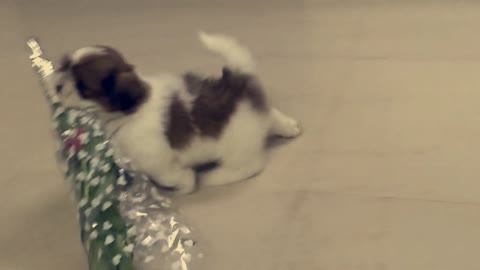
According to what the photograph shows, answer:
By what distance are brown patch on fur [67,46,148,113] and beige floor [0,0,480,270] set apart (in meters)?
0.24

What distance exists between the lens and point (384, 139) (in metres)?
1.45

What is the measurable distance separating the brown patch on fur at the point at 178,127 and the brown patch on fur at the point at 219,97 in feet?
0.05

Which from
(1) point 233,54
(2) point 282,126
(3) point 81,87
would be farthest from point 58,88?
(2) point 282,126

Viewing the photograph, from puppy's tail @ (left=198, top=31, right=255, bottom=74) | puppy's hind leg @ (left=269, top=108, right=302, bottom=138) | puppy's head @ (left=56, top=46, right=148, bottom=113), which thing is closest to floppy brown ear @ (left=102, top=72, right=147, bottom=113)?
puppy's head @ (left=56, top=46, right=148, bottom=113)

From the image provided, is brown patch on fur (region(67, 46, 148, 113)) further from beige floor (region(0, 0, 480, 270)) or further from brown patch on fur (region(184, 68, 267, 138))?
beige floor (region(0, 0, 480, 270))

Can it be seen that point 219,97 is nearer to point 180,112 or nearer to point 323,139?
point 180,112

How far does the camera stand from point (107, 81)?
1.24m

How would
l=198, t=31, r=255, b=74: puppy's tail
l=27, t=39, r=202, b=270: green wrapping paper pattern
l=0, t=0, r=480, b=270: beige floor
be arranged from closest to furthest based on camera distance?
l=27, t=39, r=202, b=270: green wrapping paper pattern
l=0, t=0, r=480, b=270: beige floor
l=198, t=31, r=255, b=74: puppy's tail

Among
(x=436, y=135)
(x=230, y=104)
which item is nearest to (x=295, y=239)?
(x=230, y=104)

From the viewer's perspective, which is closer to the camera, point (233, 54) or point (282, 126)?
point (233, 54)

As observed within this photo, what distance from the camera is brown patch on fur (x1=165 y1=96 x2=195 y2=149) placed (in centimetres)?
128

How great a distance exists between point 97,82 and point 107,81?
0.05 feet

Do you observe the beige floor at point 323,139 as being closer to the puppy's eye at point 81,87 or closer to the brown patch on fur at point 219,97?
the brown patch on fur at point 219,97

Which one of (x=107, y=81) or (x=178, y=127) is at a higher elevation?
(x=107, y=81)
